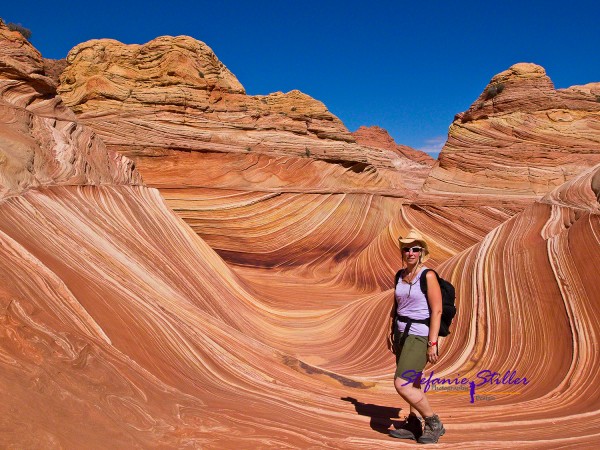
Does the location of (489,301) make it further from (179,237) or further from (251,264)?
(251,264)

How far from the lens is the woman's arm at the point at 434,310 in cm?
326

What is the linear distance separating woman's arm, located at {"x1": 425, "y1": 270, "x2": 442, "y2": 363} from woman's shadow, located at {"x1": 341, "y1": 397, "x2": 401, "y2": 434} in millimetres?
814

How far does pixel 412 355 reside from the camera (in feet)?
10.9

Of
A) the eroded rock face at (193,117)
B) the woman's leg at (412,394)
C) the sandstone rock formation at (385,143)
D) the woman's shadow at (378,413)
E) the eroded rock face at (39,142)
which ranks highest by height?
the sandstone rock formation at (385,143)

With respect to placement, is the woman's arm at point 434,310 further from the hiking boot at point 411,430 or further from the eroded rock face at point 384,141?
the eroded rock face at point 384,141

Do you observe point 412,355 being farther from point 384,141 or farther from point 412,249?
point 384,141

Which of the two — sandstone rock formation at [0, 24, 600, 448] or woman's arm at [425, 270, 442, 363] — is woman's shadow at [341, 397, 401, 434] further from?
woman's arm at [425, 270, 442, 363]

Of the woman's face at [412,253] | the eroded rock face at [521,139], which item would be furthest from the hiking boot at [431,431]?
the eroded rock face at [521,139]

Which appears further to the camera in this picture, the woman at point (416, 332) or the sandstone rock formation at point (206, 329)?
the woman at point (416, 332)

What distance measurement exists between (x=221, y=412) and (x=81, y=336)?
3.33ft

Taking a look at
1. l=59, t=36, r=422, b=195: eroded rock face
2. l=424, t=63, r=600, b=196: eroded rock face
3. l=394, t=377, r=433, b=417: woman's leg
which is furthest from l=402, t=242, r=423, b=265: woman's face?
l=59, t=36, r=422, b=195: eroded rock face

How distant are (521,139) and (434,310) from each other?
548 inches

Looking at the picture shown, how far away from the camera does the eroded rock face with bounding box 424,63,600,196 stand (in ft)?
48.0

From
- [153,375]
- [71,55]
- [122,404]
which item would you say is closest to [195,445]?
[122,404]
